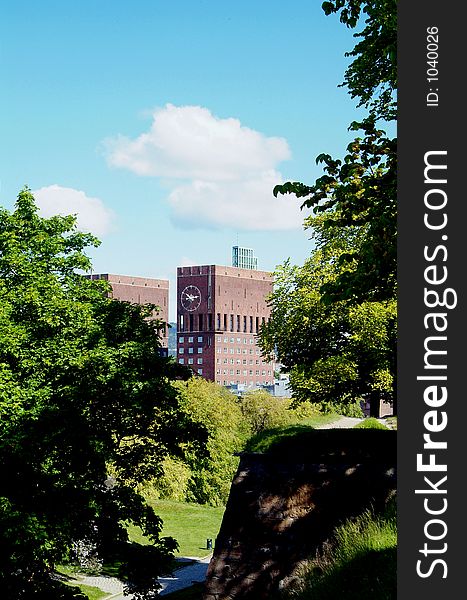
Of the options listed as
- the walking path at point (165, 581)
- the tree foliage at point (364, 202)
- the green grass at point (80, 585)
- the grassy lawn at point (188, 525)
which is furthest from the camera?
the grassy lawn at point (188, 525)

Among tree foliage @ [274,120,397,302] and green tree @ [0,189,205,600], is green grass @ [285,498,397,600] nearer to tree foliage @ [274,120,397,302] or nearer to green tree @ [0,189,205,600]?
tree foliage @ [274,120,397,302]

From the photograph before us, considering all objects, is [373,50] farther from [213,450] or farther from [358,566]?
[213,450]

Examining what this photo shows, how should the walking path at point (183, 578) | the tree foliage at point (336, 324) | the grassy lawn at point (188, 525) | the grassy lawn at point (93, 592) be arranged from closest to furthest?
the tree foliage at point (336, 324) < the grassy lawn at point (93, 592) < the walking path at point (183, 578) < the grassy lawn at point (188, 525)

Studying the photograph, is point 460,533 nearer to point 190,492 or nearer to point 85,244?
point 85,244

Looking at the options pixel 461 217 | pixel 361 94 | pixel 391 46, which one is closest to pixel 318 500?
pixel 391 46

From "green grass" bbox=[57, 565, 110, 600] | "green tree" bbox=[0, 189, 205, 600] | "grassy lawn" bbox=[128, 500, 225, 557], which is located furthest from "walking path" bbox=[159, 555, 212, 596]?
"green tree" bbox=[0, 189, 205, 600]

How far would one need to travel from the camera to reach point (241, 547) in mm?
14984

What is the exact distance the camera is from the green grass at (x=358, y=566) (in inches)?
407

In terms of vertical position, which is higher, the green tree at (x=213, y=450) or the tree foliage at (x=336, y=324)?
the tree foliage at (x=336, y=324)

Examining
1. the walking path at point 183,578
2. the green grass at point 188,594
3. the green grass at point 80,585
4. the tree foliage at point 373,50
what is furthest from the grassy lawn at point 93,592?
the tree foliage at point 373,50

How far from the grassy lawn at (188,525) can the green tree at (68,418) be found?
71.5 feet

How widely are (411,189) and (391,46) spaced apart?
7.22 metres

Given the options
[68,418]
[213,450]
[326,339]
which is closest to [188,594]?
[68,418]

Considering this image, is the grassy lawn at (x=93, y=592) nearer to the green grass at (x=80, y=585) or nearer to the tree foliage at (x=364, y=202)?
the green grass at (x=80, y=585)
